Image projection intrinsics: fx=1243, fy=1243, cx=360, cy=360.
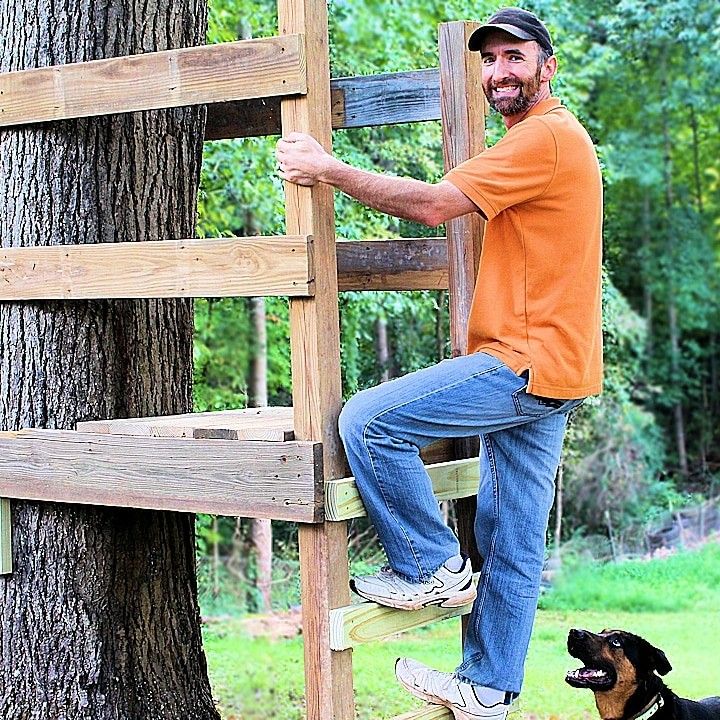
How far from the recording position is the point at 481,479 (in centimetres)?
342

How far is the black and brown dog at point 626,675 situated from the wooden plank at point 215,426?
1.20 meters

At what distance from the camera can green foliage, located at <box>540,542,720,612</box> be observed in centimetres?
777

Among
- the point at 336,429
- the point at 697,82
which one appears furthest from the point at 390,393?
the point at 697,82

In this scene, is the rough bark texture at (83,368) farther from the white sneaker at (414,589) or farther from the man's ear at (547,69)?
the man's ear at (547,69)

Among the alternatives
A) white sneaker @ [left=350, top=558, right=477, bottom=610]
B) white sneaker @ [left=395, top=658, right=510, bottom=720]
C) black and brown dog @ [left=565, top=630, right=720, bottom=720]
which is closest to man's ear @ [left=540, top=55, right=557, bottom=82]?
white sneaker @ [left=350, top=558, right=477, bottom=610]

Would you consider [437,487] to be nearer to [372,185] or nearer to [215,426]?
[215,426]

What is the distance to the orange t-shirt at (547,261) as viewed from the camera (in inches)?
118

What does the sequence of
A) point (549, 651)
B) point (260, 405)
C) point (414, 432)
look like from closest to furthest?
point (414, 432)
point (549, 651)
point (260, 405)

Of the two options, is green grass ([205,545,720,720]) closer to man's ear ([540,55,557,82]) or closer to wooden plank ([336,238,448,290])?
wooden plank ([336,238,448,290])

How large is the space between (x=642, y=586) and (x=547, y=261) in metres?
5.47

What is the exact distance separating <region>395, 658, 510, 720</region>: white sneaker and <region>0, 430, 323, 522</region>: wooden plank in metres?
0.69

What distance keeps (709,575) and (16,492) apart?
5815mm

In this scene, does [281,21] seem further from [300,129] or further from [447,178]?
[447,178]

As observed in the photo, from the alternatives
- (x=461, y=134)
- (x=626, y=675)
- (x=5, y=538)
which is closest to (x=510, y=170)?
(x=461, y=134)
